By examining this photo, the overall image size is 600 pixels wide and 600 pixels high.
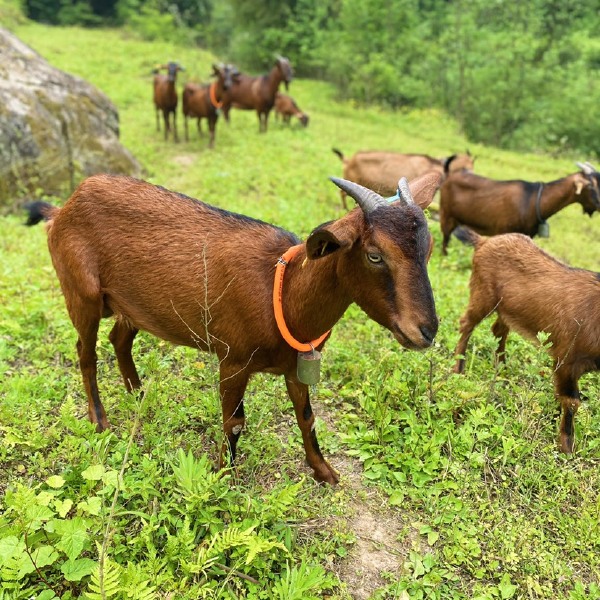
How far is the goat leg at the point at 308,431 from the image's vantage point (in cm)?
298

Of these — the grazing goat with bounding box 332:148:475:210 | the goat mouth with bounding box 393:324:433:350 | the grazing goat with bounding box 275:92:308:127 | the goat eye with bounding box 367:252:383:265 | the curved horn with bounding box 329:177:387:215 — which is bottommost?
the grazing goat with bounding box 275:92:308:127

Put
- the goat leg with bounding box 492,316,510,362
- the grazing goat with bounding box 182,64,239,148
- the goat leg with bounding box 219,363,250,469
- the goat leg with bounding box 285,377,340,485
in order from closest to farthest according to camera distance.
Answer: the goat leg with bounding box 219,363,250,469, the goat leg with bounding box 285,377,340,485, the goat leg with bounding box 492,316,510,362, the grazing goat with bounding box 182,64,239,148

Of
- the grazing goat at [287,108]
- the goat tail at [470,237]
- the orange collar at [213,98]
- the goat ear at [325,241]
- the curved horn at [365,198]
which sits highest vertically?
the curved horn at [365,198]

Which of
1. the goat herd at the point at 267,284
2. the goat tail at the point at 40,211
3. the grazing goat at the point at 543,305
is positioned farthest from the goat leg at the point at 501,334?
the goat tail at the point at 40,211

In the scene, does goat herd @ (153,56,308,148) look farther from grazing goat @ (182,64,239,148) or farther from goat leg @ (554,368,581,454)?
goat leg @ (554,368,581,454)

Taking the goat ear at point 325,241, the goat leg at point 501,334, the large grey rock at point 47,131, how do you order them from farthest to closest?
1. the large grey rock at point 47,131
2. the goat leg at point 501,334
3. the goat ear at point 325,241

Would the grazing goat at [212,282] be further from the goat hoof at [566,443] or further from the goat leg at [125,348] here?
the goat hoof at [566,443]

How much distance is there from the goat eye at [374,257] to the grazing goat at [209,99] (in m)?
11.6

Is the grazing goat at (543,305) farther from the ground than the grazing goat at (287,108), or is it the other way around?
the grazing goat at (543,305)

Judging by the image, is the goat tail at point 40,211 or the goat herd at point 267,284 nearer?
the goat herd at point 267,284

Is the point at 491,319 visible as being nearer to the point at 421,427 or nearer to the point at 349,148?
the point at 421,427

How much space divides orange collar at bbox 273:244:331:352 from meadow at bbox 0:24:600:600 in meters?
0.73

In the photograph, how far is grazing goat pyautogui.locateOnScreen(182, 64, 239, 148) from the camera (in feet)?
42.4

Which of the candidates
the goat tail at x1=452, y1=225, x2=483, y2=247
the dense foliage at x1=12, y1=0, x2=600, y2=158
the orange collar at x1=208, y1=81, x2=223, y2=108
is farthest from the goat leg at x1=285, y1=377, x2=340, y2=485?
the dense foliage at x1=12, y1=0, x2=600, y2=158
